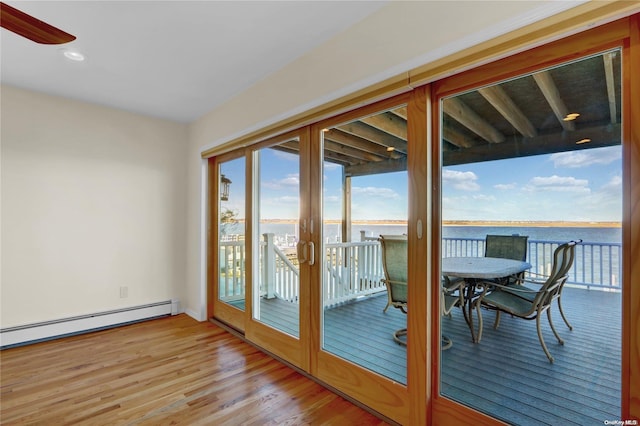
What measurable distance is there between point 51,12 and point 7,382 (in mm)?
2741

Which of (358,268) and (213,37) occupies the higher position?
(213,37)

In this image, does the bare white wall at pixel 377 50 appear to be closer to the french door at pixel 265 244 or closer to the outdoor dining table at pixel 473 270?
the french door at pixel 265 244

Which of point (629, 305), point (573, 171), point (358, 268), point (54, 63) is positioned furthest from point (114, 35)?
point (629, 305)

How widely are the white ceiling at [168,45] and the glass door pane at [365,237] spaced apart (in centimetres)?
74

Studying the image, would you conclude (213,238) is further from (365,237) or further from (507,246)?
(507,246)

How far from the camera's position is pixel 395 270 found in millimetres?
2098

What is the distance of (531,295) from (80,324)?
4225 millimetres

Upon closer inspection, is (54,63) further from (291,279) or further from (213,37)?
(291,279)

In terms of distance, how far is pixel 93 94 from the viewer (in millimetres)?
3145

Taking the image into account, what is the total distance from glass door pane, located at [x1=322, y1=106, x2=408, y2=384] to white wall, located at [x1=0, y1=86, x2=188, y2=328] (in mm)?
2624

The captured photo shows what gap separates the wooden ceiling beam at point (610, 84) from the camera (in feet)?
A: 4.08

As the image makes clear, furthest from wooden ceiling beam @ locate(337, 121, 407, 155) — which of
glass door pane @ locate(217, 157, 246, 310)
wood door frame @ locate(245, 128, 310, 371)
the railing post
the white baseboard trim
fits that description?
the white baseboard trim

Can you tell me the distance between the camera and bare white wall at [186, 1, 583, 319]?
4.56 ft

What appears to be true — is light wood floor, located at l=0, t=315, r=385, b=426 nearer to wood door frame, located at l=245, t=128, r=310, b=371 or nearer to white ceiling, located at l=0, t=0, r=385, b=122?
wood door frame, located at l=245, t=128, r=310, b=371
